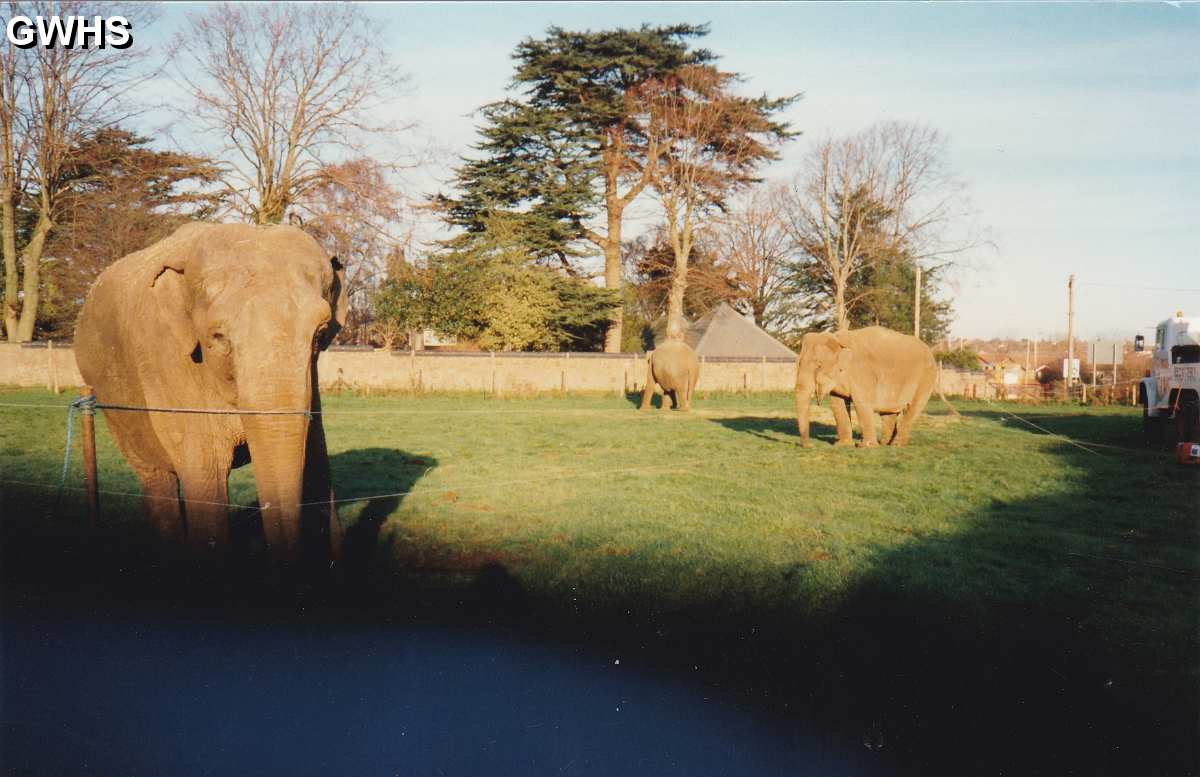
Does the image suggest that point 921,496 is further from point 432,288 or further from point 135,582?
point 432,288

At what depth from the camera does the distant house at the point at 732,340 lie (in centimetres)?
4372

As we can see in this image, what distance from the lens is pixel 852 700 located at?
13.8 ft

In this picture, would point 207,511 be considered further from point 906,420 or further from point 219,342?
point 906,420

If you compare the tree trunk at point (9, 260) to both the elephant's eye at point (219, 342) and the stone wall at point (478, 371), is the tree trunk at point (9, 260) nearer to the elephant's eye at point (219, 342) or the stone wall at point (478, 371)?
A: the stone wall at point (478, 371)

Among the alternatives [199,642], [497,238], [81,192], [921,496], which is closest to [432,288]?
[497,238]

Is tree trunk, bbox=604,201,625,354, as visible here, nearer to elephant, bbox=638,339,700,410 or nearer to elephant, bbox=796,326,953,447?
elephant, bbox=638,339,700,410

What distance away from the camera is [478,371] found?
3381 centimetres

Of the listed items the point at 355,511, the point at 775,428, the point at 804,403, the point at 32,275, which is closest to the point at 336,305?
the point at 355,511

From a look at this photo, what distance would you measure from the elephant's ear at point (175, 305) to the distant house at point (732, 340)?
123 ft

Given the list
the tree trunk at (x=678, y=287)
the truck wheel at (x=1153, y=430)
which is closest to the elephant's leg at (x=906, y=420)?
the truck wheel at (x=1153, y=430)

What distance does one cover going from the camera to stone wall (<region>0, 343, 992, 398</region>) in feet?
101

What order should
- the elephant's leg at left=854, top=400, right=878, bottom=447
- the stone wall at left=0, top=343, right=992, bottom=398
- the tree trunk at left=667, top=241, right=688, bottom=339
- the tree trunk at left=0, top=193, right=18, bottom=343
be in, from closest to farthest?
the elephant's leg at left=854, top=400, right=878, bottom=447
the stone wall at left=0, top=343, right=992, bottom=398
the tree trunk at left=0, top=193, right=18, bottom=343
the tree trunk at left=667, top=241, right=688, bottom=339

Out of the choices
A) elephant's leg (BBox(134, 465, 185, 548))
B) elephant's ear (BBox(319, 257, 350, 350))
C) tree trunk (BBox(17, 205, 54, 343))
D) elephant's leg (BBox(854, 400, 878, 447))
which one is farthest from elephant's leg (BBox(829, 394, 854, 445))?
tree trunk (BBox(17, 205, 54, 343))

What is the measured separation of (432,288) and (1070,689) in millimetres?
34900
